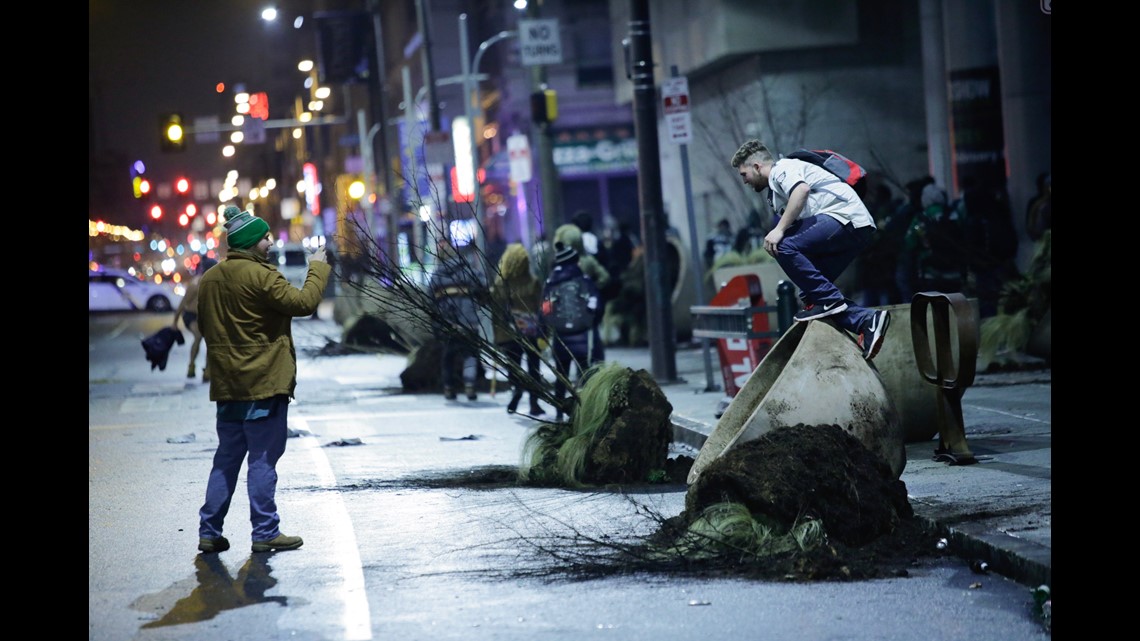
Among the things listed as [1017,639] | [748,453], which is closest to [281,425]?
[748,453]

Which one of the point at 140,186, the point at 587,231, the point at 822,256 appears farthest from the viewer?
the point at 140,186

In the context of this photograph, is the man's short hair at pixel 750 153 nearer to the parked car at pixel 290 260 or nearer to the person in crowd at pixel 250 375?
the person in crowd at pixel 250 375

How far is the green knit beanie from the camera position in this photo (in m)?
8.70

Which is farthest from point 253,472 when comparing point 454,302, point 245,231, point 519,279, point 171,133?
point 171,133

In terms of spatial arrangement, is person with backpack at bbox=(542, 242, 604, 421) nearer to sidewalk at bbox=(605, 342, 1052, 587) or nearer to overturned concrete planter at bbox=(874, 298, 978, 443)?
sidewalk at bbox=(605, 342, 1052, 587)

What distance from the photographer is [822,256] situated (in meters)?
9.88

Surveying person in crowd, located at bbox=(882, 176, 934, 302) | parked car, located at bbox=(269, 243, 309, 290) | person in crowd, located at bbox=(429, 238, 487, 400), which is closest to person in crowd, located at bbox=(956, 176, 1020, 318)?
person in crowd, located at bbox=(882, 176, 934, 302)

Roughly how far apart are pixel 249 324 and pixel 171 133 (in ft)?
106

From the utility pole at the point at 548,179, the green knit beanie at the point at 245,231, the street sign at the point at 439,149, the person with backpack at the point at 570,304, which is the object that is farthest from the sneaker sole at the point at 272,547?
the street sign at the point at 439,149

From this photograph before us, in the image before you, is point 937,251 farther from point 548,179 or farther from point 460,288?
point 548,179

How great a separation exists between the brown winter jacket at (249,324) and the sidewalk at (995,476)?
338 cm

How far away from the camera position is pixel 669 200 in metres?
35.9
